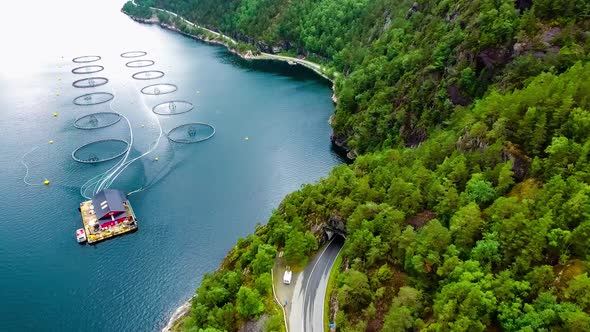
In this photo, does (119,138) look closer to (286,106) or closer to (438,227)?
(286,106)

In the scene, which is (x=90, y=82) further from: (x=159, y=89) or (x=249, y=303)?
(x=249, y=303)

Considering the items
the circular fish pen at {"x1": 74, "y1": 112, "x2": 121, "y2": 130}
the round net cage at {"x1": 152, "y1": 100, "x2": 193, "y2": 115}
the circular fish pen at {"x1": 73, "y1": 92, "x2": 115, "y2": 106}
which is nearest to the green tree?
the circular fish pen at {"x1": 74, "y1": 112, "x2": 121, "y2": 130}

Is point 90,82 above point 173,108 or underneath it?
underneath

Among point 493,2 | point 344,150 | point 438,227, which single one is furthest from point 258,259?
point 493,2

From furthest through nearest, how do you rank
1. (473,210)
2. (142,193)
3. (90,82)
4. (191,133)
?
(90,82) < (191,133) < (142,193) < (473,210)

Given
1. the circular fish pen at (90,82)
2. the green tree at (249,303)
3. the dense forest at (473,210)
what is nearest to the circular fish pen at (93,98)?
the circular fish pen at (90,82)

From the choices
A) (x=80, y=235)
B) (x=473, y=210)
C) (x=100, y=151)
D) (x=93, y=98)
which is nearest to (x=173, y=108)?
(x=93, y=98)

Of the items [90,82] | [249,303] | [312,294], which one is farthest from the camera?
[90,82]

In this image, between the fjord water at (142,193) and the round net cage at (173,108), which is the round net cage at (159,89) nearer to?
the fjord water at (142,193)
